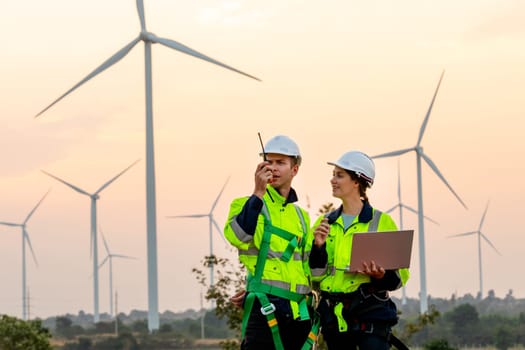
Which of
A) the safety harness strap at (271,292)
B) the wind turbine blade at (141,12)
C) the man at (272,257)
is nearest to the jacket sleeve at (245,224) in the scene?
the man at (272,257)

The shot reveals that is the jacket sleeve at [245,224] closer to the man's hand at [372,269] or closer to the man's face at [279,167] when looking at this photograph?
the man's face at [279,167]

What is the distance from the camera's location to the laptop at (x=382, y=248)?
10.5m

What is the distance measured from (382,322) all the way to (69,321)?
263ft

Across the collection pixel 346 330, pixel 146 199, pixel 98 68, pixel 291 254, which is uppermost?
pixel 98 68

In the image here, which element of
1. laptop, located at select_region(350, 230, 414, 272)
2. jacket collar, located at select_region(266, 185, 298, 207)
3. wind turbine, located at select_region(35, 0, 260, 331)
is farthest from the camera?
wind turbine, located at select_region(35, 0, 260, 331)

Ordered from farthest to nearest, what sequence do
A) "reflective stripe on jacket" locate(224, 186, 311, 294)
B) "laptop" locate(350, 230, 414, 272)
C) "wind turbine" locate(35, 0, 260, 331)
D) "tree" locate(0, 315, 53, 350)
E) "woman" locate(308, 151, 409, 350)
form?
"wind turbine" locate(35, 0, 260, 331) < "tree" locate(0, 315, 53, 350) < "woman" locate(308, 151, 409, 350) < "reflective stripe on jacket" locate(224, 186, 311, 294) < "laptop" locate(350, 230, 414, 272)

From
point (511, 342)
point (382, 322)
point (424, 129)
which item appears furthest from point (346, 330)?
point (511, 342)

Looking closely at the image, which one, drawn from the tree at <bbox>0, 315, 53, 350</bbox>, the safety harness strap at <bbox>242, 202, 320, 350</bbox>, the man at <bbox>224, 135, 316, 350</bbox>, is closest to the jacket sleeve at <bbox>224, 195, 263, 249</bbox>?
the man at <bbox>224, 135, 316, 350</bbox>

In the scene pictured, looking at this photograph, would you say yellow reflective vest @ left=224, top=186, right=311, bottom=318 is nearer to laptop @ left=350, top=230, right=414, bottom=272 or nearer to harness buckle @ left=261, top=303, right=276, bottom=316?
harness buckle @ left=261, top=303, right=276, bottom=316

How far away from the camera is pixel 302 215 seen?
36.9 feet

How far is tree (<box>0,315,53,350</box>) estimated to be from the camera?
132ft

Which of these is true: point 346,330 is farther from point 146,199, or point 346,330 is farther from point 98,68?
point 146,199

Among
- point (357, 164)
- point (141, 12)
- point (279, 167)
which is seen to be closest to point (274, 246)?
point (279, 167)

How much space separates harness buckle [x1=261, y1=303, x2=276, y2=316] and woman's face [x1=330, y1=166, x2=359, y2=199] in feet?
3.85
